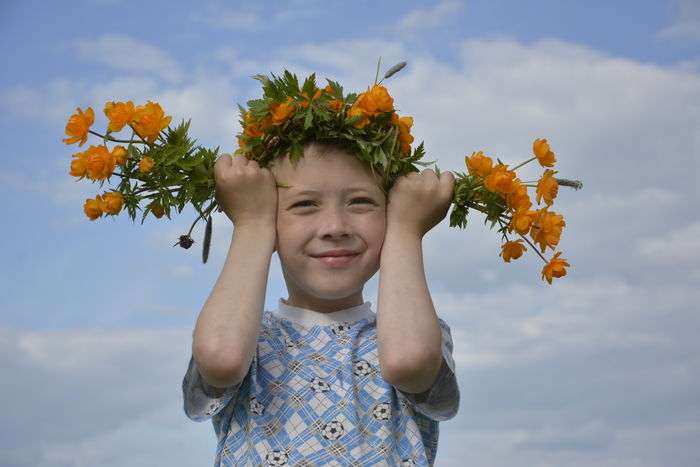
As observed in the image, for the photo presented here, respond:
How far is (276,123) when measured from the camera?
13.7 ft

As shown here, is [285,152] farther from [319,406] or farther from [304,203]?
[319,406]

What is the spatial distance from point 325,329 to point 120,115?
1.27 m

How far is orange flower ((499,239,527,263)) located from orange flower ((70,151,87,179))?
71.8 inches

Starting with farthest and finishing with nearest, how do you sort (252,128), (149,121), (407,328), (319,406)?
(252,128) → (149,121) → (319,406) → (407,328)

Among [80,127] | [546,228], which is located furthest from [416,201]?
[80,127]

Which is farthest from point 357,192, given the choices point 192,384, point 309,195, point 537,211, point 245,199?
point 192,384

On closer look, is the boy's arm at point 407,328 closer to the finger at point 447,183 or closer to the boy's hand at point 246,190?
the finger at point 447,183

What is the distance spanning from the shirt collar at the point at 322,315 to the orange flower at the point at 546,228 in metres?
0.81

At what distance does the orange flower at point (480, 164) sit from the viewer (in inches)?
169

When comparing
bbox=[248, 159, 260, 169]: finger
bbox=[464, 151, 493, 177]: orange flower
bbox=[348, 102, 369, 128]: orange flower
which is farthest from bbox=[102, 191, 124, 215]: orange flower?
bbox=[464, 151, 493, 177]: orange flower

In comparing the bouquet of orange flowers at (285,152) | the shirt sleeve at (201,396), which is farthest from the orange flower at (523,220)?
the shirt sleeve at (201,396)

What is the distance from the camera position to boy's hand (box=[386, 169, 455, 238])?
423 centimetres

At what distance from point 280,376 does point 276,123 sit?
42.0 inches

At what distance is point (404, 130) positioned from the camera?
431 cm
